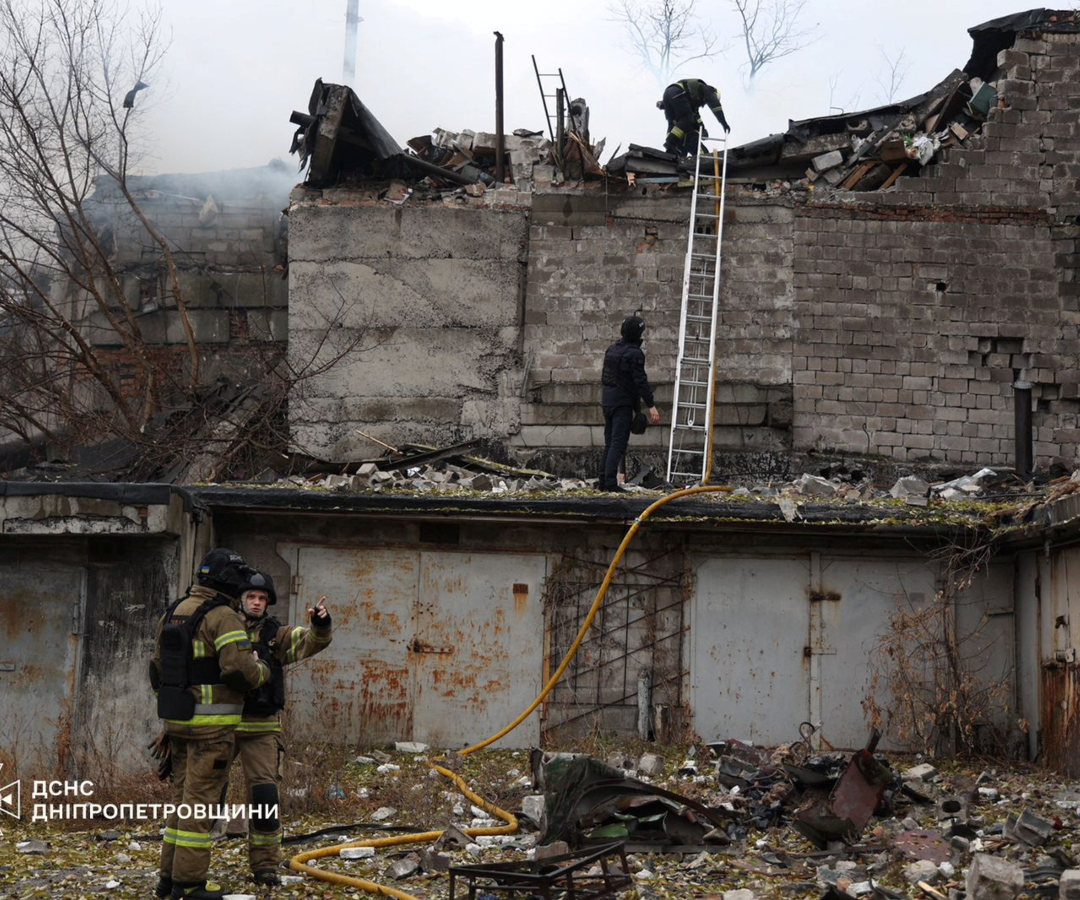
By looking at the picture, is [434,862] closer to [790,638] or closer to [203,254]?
[790,638]

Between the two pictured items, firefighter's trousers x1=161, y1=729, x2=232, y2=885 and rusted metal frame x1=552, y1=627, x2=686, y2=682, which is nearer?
firefighter's trousers x1=161, y1=729, x2=232, y2=885

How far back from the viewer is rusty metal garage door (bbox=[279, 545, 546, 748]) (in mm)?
11125

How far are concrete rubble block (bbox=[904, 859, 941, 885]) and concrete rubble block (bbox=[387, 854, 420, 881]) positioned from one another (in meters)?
2.62

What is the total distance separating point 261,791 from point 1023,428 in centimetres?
913

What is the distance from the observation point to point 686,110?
613 inches

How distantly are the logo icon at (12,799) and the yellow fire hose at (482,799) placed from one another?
2.48m

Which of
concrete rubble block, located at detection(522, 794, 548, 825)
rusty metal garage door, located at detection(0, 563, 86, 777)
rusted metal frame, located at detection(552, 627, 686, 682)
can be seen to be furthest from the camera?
rusted metal frame, located at detection(552, 627, 686, 682)

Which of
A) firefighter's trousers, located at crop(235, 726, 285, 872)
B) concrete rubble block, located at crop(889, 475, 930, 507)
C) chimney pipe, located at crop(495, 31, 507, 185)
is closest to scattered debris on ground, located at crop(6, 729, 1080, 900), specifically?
firefighter's trousers, located at crop(235, 726, 285, 872)

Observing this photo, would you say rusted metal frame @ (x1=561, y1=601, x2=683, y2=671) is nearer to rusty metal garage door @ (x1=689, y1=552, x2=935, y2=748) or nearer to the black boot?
rusty metal garage door @ (x1=689, y1=552, x2=935, y2=748)

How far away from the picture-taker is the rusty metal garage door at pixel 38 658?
10.1 meters

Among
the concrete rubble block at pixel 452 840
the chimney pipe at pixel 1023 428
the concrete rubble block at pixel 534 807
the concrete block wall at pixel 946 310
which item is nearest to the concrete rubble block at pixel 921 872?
the concrete rubble block at pixel 534 807

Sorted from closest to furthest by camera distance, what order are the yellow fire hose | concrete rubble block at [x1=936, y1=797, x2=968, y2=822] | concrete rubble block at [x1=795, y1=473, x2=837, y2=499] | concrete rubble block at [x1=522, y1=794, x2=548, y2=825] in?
1. the yellow fire hose
2. concrete rubble block at [x1=936, y1=797, x2=968, y2=822]
3. concrete rubble block at [x1=522, y1=794, x2=548, y2=825]
4. concrete rubble block at [x1=795, y1=473, x2=837, y2=499]

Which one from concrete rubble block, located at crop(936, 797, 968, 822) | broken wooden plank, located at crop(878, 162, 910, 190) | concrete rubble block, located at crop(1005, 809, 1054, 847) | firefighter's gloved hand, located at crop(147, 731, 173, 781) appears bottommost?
concrete rubble block, located at crop(936, 797, 968, 822)

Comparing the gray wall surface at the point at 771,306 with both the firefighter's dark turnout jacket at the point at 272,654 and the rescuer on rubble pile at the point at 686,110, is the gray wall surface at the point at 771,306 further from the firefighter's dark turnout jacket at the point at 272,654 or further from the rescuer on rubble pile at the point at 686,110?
the firefighter's dark turnout jacket at the point at 272,654
